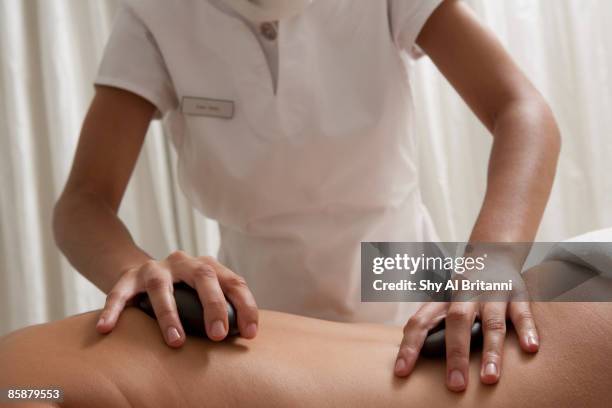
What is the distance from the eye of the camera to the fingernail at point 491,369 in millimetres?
757

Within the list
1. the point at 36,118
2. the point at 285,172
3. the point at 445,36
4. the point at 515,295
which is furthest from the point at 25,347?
the point at 36,118

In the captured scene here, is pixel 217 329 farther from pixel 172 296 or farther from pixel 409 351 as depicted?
pixel 409 351

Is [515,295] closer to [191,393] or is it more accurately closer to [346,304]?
[191,393]

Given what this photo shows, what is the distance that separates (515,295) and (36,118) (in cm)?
225

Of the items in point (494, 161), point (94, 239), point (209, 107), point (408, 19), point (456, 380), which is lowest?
point (456, 380)

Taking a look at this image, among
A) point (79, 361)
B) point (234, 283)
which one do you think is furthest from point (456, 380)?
point (79, 361)

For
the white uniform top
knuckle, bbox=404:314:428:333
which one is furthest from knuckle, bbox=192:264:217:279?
the white uniform top

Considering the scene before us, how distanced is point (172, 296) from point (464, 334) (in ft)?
1.19

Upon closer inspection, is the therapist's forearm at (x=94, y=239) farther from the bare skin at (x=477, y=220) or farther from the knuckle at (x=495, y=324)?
the knuckle at (x=495, y=324)

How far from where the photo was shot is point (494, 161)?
1195 mm

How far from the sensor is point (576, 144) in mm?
2488

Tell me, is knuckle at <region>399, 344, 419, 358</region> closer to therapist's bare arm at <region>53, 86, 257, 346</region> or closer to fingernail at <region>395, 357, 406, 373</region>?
fingernail at <region>395, 357, 406, 373</region>

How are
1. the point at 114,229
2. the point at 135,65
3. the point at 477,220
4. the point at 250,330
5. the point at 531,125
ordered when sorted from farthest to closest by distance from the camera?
1. the point at 135,65
2. the point at 114,229
3. the point at 531,125
4. the point at 477,220
5. the point at 250,330

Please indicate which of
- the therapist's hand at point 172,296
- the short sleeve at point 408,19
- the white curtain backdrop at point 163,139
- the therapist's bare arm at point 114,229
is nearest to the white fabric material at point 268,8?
the short sleeve at point 408,19
